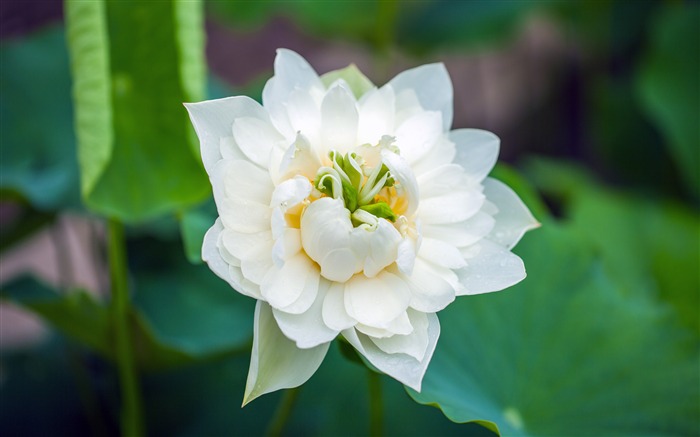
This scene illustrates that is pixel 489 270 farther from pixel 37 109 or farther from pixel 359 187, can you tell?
pixel 37 109

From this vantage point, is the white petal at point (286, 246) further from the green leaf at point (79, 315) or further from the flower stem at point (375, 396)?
the green leaf at point (79, 315)

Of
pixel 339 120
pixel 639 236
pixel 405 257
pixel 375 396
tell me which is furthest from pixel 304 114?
pixel 639 236

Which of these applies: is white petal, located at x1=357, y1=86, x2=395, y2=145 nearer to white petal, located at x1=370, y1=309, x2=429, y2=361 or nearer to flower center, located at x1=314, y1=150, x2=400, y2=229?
flower center, located at x1=314, y1=150, x2=400, y2=229

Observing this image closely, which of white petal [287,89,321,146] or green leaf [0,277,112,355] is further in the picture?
green leaf [0,277,112,355]

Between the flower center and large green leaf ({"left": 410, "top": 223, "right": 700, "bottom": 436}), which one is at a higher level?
the flower center

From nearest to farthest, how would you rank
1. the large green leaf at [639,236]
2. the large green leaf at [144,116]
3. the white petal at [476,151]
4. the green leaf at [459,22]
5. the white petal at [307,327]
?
the white petal at [307,327] < the white petal at [476,151] < the large green leaf at [144,116] < the large green leaf at [639,236] < the green leaf at [459,22]

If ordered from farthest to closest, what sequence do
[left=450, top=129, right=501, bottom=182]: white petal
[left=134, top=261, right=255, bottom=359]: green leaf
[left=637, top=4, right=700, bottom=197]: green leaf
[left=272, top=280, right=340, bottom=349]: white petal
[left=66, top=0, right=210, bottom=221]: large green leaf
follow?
[left=637, top=4, right=700, bottom=197]: green leaf < [left=134, top=261, right=255, bottom=359]: green leaf < [left=66, top=0, right=210, bottom=221]: large green leaf < [left=450, top=129, right=501, bottom=182]: white petal < [left=272, top=280, right=340, bottom=349]: white petal

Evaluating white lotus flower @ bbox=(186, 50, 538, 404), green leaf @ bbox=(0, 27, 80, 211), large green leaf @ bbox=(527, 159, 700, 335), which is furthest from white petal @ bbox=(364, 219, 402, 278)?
large green leaf @ bbox=(527, 159, 700, 335)

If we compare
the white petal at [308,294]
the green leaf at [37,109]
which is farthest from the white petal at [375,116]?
the green leaf at [37,109]
